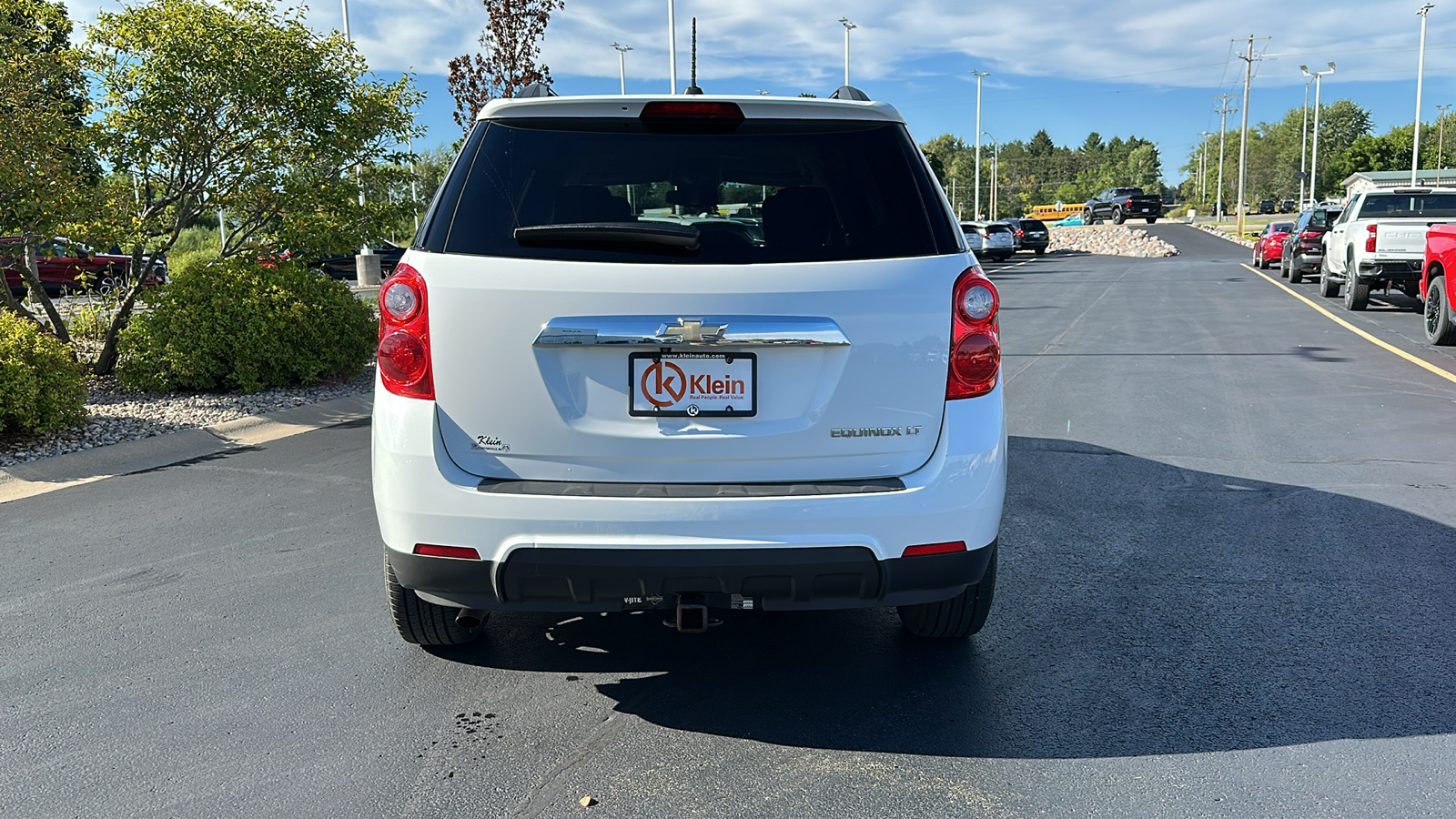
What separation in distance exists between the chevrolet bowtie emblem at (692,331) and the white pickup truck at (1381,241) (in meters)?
14.8

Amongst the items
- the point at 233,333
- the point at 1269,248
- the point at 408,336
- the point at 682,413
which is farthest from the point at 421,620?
the point at 1269,248

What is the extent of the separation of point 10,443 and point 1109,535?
6928mm

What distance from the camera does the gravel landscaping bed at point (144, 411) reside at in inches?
291

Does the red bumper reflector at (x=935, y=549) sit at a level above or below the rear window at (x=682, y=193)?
below

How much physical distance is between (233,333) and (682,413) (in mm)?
7415

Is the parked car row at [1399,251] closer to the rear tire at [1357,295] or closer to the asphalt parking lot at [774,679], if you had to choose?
the rear tire at [1357,295]

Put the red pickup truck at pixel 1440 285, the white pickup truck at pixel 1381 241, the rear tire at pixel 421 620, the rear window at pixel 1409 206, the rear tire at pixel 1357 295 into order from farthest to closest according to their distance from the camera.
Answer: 1. the rear window at pixel 1409 206
2. the rear tire at pixel 1357 295
3. the white pickup truck at pixel 1381 241
4. the red pickup truck at pixel 1440 285
5. the rear tire at pixel 421 620

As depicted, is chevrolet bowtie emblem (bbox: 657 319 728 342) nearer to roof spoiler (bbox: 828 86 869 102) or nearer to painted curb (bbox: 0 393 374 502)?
roof spoiler (bbox: 828 86 869 102)

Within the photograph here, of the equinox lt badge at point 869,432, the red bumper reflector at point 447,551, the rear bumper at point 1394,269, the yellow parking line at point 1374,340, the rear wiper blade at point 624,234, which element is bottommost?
the yellow parking line at point 1374,340

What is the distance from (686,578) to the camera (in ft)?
9.86

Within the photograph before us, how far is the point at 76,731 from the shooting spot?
11.0ft

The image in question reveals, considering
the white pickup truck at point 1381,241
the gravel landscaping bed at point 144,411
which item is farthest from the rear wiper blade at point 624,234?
the white pickup truck at point 1381,241

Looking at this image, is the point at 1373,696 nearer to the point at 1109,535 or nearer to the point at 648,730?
the point at 1109,535

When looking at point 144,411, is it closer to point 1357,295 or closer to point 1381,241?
point 1381,241
